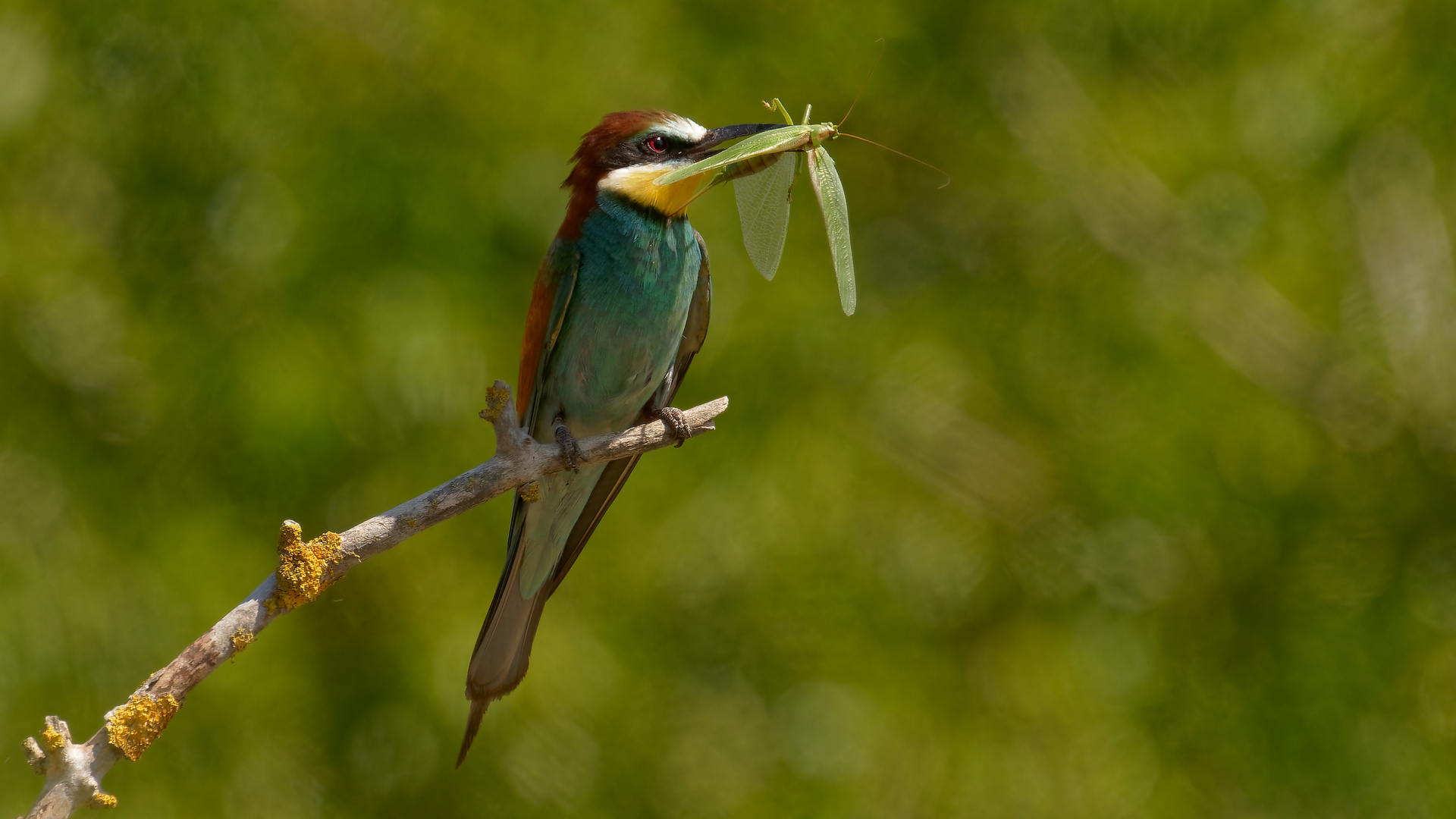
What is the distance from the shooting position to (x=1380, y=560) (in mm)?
3668

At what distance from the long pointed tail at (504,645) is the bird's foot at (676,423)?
37cm

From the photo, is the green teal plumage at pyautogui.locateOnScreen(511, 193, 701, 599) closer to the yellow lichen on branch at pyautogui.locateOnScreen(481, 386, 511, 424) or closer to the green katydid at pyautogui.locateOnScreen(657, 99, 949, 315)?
the green katydid at pyautogui.locateOnScreen(657, 99, 949, 315)

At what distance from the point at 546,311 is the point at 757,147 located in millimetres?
566

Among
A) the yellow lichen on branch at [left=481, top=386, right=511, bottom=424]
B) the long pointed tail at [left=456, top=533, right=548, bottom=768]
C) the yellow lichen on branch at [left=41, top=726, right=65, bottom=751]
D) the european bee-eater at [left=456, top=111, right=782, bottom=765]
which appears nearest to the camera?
the yellow lichen on branch at [left=41, top=726, right=65, bottom=751]

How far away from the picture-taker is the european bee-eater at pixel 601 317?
2.02 meters

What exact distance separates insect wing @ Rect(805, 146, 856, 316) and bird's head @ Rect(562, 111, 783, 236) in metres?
Result: 0.22

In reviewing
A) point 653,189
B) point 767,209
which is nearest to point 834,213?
point 767,209

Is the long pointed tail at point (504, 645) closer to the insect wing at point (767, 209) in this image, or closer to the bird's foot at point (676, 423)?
Result: the bird's foot at point (676, 423)

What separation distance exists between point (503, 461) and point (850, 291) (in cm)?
61

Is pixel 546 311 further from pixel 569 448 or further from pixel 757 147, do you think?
pixel 757 147

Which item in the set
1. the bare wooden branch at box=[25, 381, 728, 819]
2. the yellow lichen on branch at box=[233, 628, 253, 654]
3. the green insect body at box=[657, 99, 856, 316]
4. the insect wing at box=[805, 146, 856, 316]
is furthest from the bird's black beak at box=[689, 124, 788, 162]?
the yellow lichen on branch at box=[233, 628, 253, 654]

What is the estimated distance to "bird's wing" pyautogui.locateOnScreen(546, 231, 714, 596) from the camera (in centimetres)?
211

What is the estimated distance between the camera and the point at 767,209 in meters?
1.88

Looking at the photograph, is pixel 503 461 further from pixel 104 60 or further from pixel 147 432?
pixel 104 60
